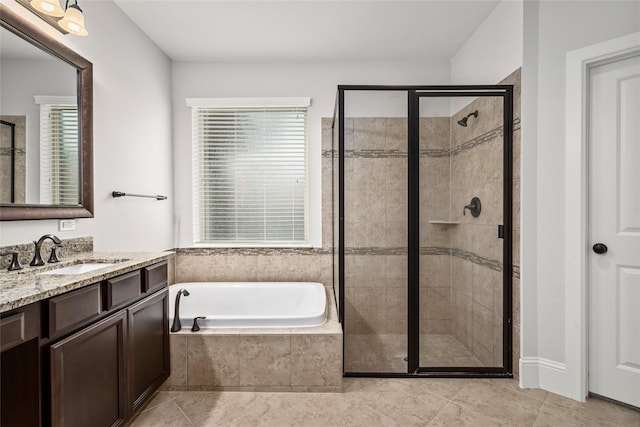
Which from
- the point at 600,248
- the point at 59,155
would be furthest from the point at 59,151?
the point at 600,248

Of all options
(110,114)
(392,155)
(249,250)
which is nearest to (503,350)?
(392,155)

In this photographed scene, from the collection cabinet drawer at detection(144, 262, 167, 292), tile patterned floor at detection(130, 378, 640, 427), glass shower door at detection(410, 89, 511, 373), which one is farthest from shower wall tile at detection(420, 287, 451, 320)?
cabinet drawer at detection(144, 262, 167, 292)

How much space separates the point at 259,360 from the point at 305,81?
2.51 meters

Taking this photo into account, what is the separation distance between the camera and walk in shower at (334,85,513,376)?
2.29 m

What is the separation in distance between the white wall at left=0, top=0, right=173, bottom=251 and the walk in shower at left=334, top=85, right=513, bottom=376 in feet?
5.26

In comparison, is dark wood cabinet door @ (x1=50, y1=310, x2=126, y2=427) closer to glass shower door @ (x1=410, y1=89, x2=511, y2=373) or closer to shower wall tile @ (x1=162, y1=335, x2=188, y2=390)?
shower wall tile @ (x1=162, y1=335, x2=188, y2=390)

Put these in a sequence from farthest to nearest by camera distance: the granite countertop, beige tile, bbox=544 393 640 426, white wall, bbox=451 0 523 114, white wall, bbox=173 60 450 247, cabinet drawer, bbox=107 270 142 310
Result: white wall, bbox=173 60 450 247
white wall, bbox=451 0 523 114
beige tile, bbox=544 393 640 426
cabinet drawer, bbox=107 270 142 310
the granite countertop

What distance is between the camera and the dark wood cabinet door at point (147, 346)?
173cm

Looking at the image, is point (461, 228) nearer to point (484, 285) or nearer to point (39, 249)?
point (484, 285)

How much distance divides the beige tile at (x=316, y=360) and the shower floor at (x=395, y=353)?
27 cm

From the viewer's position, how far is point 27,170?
65.4 inches

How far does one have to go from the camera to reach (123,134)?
2467 millimetres

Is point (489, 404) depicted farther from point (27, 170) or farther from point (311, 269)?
point (27, 170)

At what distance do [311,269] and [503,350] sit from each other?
1715 mm
